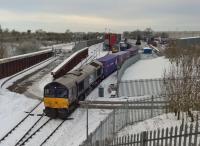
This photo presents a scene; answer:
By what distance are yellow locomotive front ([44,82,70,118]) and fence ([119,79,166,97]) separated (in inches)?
297

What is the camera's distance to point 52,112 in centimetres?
2883

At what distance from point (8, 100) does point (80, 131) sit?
10.2 metres

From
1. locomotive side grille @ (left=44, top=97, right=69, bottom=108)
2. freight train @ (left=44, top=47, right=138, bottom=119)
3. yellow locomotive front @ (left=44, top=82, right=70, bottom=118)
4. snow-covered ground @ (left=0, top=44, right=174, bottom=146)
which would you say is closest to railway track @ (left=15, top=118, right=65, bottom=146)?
snow-covered ground @ (left=0, top=44, right=174, bottom=146)

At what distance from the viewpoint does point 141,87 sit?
113ft

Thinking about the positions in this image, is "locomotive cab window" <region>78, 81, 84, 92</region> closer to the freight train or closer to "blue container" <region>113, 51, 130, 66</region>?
the freight train

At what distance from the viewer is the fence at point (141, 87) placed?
33719 mm

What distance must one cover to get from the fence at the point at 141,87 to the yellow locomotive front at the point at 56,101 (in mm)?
7545

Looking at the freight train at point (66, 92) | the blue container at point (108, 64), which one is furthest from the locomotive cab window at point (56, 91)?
the blue container at point (108, 64)

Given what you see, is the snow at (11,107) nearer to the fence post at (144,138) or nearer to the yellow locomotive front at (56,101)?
the yellow locomotive front at (56,101)

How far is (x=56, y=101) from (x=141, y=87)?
8339 millimetres

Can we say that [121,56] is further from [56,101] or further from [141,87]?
[56,101]

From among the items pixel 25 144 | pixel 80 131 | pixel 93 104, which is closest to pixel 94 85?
pixel 93 104

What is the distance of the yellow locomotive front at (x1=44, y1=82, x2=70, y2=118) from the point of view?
2883 centimetres

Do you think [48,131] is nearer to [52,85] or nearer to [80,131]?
[80,131]
